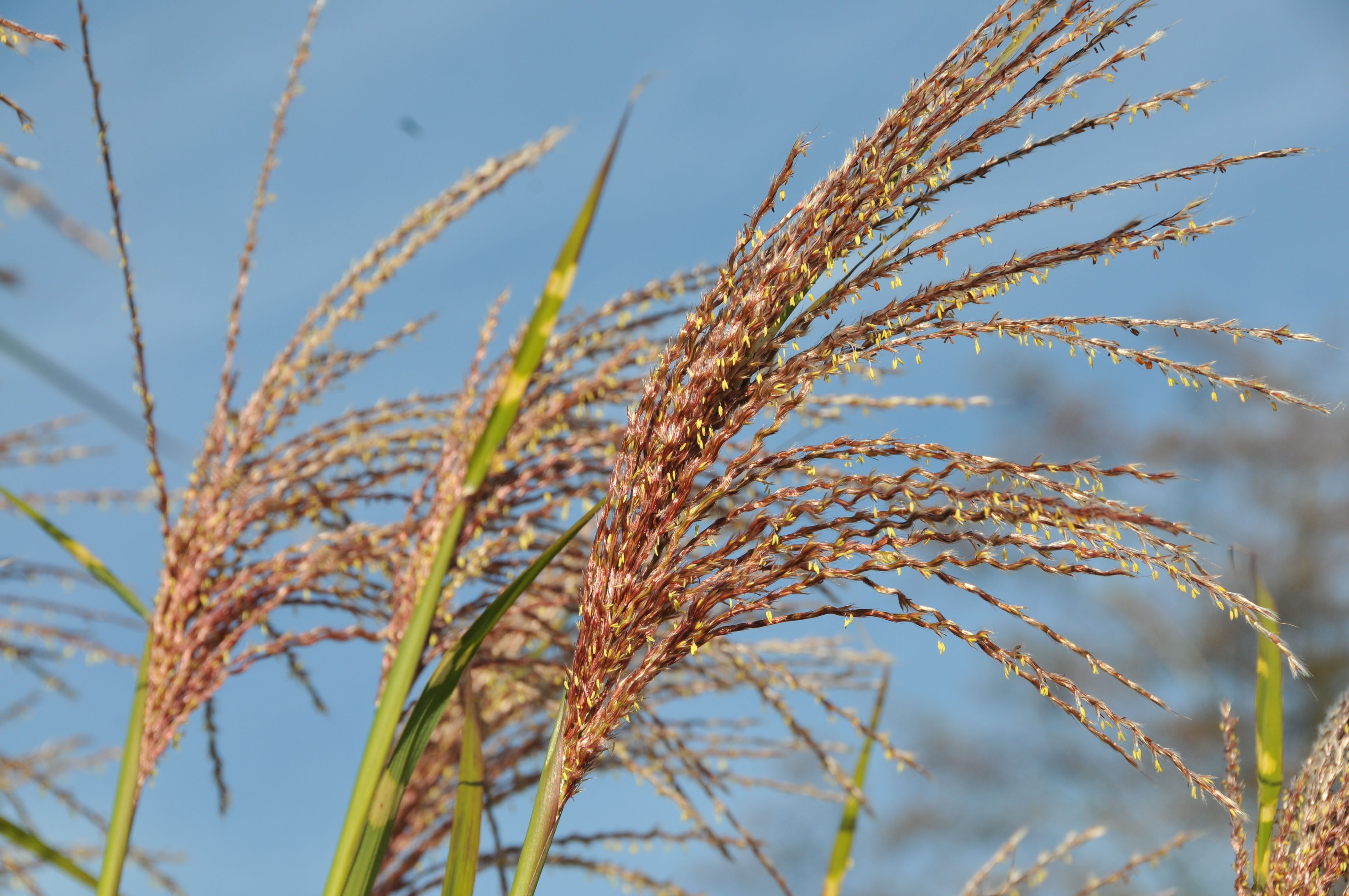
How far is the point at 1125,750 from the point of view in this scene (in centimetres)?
108

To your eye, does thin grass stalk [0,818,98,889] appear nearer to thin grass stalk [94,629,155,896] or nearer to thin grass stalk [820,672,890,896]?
thin grass stalk [94,629,155,896]

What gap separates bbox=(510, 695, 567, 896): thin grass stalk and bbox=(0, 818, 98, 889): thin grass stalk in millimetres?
777

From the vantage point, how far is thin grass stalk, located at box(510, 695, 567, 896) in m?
1.11

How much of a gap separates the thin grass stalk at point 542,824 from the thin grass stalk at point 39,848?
2.55ft

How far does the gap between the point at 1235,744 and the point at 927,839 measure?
9.35 metres

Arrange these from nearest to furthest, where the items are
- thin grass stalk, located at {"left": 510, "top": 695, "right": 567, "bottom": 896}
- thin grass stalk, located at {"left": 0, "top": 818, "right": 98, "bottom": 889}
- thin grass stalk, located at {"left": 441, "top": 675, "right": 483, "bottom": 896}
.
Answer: thin grass stalk, located at {"left": 510, "top": 695, "right": 567, "bottom": 896}, thin grass stalk, located at {"left": 441, "top": 675, "right": 483, "bottom": 896}, thin grass stalk, located at {"left": 0, "top": 818, "right": 98, "bottom": 889}

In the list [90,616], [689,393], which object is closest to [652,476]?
[689,393]

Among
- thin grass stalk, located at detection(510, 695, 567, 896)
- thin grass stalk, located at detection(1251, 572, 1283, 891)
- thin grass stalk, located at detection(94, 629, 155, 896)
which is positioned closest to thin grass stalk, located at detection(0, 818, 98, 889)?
thin grass stalk, located at detection(94, 629, 155, 896)

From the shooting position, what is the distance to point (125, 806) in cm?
151

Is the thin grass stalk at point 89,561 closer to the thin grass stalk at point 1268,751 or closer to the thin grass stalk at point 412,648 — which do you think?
the thin grass stalk at point 412,648

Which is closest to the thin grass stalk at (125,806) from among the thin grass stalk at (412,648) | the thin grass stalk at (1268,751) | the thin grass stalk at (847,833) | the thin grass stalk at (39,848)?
the thin grass stalk at (39,848)

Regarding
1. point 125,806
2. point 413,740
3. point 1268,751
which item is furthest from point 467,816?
point 1268,751

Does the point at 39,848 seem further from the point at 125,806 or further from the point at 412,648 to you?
the point at 412,648

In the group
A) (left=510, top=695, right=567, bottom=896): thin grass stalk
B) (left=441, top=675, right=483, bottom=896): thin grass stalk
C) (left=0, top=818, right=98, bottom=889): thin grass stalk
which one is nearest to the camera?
(left=510, top=695, right=567, bottom=896): thin grass stalk
